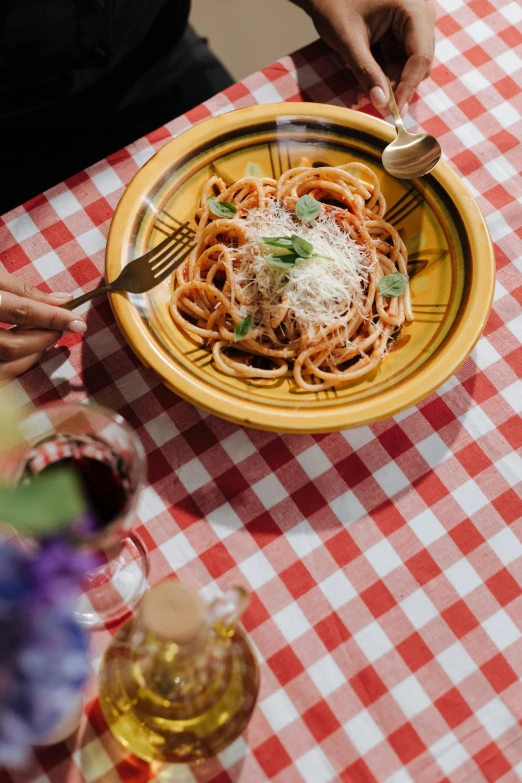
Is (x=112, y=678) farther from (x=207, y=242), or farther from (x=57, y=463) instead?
(x=207, y=242)

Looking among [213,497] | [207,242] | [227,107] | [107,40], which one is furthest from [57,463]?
[107,40]

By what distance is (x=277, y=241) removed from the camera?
1079mm

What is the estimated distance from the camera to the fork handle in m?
1.03

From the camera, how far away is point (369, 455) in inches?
42.8

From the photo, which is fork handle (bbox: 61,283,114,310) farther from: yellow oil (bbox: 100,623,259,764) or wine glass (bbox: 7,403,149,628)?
yellow oil (bbox: 100,623,259,764)

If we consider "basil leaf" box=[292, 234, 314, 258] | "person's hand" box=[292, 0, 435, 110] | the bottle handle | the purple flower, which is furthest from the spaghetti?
the purple flower

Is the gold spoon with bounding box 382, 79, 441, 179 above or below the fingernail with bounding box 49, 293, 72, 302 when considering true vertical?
below

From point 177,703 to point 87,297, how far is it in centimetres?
58

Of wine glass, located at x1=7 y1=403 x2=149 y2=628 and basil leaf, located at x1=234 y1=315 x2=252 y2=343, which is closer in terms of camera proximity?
wine glass, located at x1=7 y1=403 x2=149 y2=628

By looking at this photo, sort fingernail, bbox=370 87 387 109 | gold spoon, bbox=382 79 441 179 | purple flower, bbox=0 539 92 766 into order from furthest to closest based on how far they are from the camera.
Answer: fingernail, bbox=370 87 387 109, gold spoon, bbox=382 79 441 179, purple flower, bbox=0 539 92 766

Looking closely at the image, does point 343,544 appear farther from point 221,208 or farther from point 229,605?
point 221,208

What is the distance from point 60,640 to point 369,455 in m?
0.61

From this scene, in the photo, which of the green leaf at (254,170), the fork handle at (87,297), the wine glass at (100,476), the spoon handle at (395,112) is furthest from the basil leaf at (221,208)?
the wine glass at (100,476)

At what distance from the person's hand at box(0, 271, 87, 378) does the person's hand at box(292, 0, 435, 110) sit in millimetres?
688
